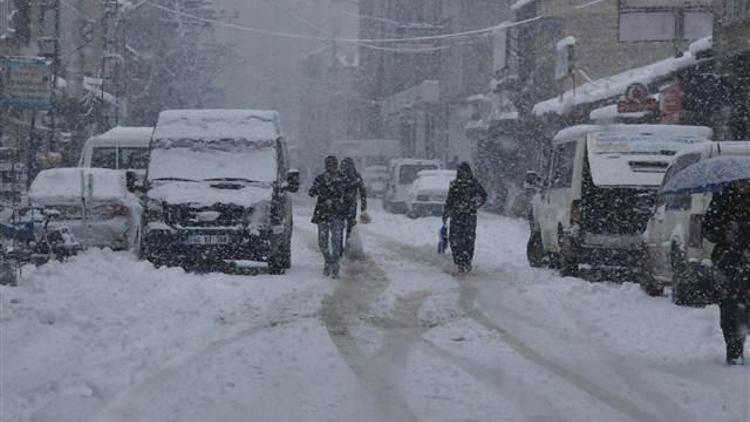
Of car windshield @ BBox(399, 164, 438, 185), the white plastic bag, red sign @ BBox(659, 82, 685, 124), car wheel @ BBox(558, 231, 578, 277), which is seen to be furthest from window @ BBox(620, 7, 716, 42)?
car wheel @ BBox(558, 231, 578, 277)

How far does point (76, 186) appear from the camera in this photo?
21.0 m

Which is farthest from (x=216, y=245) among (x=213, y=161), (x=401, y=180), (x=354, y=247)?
(x=401, y=180)

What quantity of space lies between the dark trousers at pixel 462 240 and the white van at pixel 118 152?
8.32 metres

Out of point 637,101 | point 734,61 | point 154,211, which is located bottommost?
point 154,211

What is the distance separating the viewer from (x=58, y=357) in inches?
372

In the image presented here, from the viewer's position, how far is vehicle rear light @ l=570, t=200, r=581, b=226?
17938 mm

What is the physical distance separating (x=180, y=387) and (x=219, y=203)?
9.71 metres

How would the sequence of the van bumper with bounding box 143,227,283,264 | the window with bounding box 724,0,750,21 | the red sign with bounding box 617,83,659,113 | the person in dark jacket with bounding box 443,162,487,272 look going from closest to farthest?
the van bumper with bounding box 143,227,283,264 < the person in dark jacket with bounding box 443,162,487,272 < the window with bounding box 724,0,750,21 < the red sign with bounding box 617,83,659,113

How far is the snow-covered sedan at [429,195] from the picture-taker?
41312 mm

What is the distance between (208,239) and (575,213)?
16.5ft

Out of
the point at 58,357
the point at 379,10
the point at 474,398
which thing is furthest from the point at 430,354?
the point at 379,10

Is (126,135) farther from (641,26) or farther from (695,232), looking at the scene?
(641,26)

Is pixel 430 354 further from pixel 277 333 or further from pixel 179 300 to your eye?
pixel 179 300

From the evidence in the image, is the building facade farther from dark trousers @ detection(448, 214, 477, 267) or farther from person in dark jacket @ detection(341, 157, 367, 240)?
person in dark jacket @ detection(341, 157, 367, 240)
